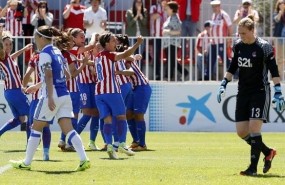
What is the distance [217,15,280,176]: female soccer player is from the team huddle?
230 cm

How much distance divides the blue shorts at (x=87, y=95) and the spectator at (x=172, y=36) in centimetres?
725

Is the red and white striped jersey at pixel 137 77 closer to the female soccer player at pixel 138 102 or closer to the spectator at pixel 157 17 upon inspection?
the female soccer player at pixel 138 102

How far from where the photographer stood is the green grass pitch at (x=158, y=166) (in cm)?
1372

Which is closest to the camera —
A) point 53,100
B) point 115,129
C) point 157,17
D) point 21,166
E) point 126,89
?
point 53,100

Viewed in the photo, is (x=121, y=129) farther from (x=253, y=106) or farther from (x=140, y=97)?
(x=253, y=106)

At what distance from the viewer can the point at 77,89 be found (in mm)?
20109

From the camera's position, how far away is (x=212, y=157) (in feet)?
60.0

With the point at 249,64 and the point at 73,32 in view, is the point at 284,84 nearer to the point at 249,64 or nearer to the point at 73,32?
the point at 73,32

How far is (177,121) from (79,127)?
278 inches

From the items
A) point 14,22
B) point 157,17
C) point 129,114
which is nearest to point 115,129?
point 129,114

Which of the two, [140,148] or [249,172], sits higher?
[249,172]

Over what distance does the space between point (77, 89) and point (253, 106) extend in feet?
19.6

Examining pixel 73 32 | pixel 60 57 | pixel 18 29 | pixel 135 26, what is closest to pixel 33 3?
pixel 18 29

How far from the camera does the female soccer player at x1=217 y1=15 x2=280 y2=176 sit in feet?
48.3
